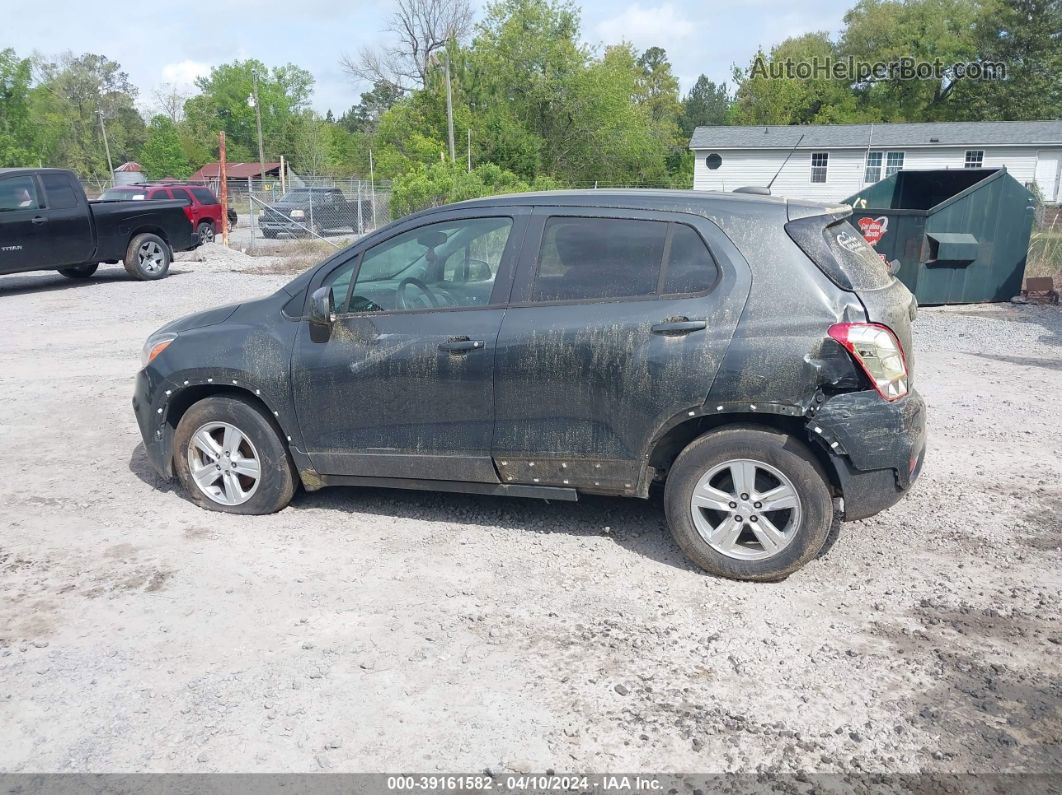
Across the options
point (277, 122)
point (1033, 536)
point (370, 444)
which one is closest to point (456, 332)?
point (370, 444)

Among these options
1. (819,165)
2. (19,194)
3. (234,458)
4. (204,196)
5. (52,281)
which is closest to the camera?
(234,458)

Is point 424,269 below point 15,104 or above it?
below

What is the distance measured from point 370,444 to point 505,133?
91.6 feet

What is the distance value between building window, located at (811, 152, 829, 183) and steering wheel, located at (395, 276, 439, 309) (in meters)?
46.3

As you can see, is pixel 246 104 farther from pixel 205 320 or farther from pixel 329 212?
pixel 205 320

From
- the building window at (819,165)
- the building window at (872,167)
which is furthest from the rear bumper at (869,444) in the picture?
the building window at (872,167)

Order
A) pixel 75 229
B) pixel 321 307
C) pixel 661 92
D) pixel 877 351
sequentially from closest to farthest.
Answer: pixel 877 351
pixel 321 307
pixel 75 229
pixel 661 92

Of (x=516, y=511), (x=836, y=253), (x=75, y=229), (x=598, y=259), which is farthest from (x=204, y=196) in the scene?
(x=836, y=253)

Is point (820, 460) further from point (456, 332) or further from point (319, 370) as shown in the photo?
point (319, 370)

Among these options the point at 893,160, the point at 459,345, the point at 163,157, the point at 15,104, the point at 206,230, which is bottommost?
the point at 206,230

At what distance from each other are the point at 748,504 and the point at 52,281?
16091mm

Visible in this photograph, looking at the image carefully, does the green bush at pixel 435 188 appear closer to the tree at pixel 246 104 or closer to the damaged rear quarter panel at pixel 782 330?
the damaged rear quarter panel at pixel 782 330

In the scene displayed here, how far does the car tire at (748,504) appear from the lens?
4.30 meters

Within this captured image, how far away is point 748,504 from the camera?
14.4 feet
